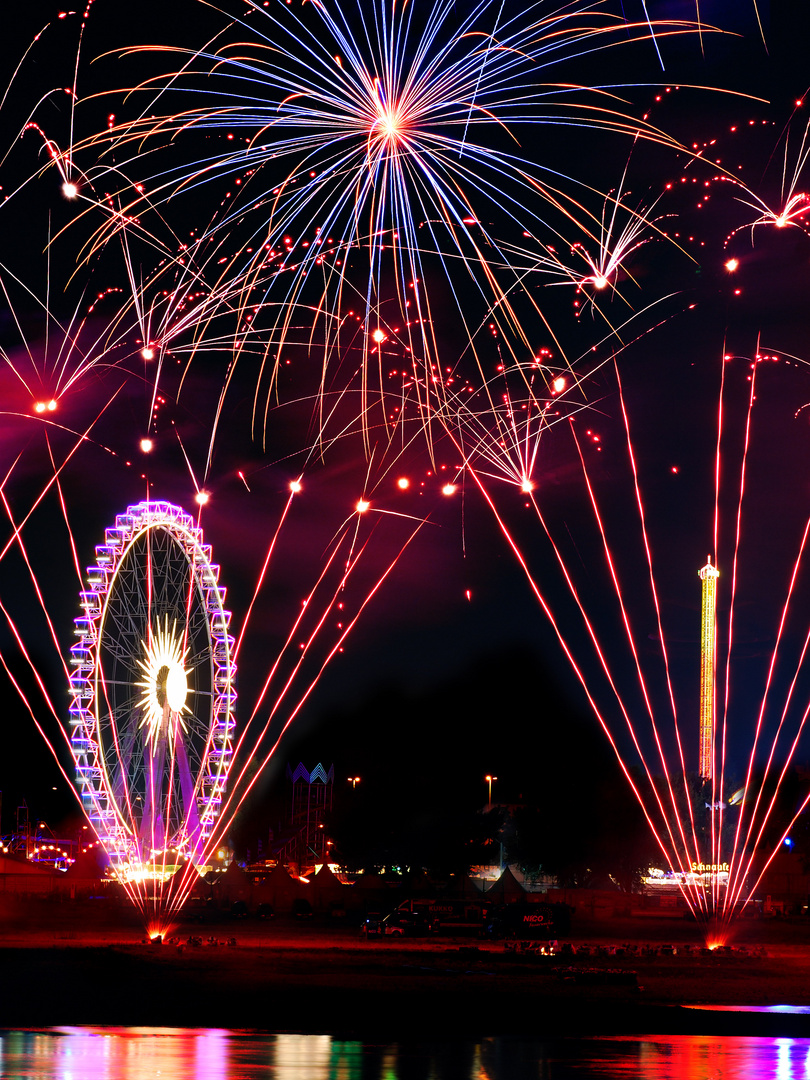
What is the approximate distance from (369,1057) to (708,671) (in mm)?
81029

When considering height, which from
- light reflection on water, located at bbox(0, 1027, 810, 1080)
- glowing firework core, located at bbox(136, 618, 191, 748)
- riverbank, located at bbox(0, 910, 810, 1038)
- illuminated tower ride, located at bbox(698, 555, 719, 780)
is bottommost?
light reflection on water, located at bbox(0, 1027, 810, 1080)

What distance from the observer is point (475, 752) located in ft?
268

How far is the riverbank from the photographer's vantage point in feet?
73.3

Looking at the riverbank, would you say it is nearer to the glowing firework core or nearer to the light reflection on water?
the light reflection on water

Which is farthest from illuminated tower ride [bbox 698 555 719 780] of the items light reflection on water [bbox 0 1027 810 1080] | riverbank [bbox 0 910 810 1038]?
light reflection on water [bbox 0 1027 810 1080]

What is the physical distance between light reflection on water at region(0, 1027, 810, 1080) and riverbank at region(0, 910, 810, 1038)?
1289mm

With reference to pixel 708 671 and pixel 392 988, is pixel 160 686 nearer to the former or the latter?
pixel 392 988

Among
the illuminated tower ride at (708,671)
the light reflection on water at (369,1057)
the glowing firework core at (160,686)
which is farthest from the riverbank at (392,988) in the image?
the illuminated tower ride at (708,671)

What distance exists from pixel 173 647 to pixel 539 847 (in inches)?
1674

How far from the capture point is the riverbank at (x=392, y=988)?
2233 cm

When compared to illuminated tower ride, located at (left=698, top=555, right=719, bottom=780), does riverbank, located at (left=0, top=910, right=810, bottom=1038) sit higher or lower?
→ lower

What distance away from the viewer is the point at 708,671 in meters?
96.6

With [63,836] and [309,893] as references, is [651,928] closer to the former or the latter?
[309,893]

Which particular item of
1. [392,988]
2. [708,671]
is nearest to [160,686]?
[392,988]
